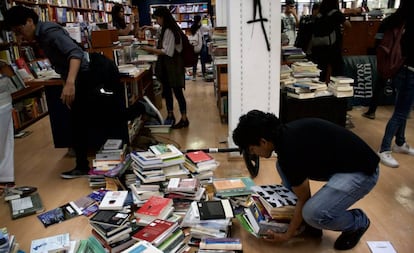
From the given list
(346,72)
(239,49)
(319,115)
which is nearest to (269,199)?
(239,49)

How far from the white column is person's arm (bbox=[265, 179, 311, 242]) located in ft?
4.67

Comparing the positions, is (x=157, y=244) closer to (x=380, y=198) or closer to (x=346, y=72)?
(x=380, y=198)

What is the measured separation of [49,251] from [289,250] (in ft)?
4.32

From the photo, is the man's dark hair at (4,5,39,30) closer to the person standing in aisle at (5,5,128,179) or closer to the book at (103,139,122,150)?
the person standing in aisle at (5,5,128,179)

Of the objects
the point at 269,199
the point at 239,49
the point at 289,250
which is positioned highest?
the point at 239,49

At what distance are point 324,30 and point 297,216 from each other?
9.91 feet

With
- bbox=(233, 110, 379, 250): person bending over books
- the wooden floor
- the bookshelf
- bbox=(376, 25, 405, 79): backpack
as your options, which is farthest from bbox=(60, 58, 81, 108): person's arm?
the bookshelf

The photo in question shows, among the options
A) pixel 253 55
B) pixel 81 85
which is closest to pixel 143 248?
pixel 81 85

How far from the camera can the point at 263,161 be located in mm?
3213

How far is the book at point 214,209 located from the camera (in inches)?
80.9

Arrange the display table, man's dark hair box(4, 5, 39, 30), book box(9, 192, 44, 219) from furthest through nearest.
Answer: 1. the display table
2. man's dark hair box(4, 5, 39, 30)
3. book box(9, 192, 44, 219)

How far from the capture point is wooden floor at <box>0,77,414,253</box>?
6.74ft

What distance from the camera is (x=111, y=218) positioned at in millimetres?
2014

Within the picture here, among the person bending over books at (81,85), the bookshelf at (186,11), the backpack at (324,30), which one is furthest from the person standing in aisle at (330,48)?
the bookshelf at (186,11)
